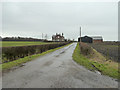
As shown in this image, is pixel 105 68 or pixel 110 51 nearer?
pixel 105 68

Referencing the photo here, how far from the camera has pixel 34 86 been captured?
3.08 metres

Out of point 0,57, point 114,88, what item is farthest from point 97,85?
point 0,57

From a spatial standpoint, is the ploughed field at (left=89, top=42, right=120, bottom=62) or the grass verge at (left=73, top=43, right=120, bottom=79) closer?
the grass verge at (left=73, top=43, right=120, bottom=79)

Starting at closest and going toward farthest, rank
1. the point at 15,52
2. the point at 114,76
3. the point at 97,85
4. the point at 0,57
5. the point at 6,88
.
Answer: the point at 6,88, the point at 97,85, the point at 114,76, the point at 0,57, the point at 15,52

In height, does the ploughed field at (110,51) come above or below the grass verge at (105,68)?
above

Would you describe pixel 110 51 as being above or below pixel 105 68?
above

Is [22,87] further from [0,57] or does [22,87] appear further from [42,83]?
[0,57]

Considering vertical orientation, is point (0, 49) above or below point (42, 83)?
above

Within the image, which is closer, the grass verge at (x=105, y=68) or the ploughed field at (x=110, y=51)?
the grass verge at (x=105, y=68)

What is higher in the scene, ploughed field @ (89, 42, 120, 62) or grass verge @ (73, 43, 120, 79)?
ploughed field @ (89, 42, 120, 62)

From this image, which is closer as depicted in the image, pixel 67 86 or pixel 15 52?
pixel 67 86

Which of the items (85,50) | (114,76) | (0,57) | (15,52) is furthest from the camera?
(85,50)

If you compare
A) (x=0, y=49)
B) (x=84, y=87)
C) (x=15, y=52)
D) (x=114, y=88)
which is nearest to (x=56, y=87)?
(x=84, y=87)

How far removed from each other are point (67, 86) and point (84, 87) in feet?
2.28
